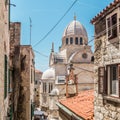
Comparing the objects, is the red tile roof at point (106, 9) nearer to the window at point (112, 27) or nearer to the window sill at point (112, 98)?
the window at point (112, 27)

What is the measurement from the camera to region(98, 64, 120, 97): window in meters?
7.74

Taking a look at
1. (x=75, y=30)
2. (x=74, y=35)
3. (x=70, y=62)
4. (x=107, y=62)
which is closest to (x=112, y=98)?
(x=107, y=62)

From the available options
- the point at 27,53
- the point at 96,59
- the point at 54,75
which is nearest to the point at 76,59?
the point at 54,75

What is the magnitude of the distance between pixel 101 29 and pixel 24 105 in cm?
897

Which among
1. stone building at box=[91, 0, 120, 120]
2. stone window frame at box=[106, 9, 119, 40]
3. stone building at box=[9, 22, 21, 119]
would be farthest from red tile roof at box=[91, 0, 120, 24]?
stone building at box=[9, 22, 21, 119]

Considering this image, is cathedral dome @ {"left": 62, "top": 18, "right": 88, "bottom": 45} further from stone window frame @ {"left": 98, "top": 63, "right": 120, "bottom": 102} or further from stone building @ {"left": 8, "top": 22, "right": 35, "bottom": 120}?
stone window frame @ {"left": 98, "top": 63, "right": 120, "bottom": 102}

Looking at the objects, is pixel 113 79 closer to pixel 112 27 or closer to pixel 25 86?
pixel 112 27

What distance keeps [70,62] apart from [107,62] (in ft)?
171

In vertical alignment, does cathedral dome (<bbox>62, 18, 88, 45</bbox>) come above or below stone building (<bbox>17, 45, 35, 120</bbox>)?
above

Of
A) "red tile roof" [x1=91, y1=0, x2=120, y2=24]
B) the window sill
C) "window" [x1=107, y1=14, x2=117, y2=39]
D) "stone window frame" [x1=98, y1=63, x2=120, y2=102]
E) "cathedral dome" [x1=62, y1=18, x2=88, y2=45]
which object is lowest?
the window sill

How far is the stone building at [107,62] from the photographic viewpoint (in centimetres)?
750

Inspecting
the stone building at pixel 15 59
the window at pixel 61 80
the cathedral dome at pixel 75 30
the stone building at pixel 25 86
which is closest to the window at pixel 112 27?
the stone building at pixel 15 59

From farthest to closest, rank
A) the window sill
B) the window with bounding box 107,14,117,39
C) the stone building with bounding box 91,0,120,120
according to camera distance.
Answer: the window with bounding box 107,14,117,39 → the stone building with bounding box 91,0,120,120 → the window sill

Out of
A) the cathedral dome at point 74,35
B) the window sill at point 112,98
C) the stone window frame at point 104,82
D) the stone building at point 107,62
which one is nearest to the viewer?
the window sill at point 112,98
